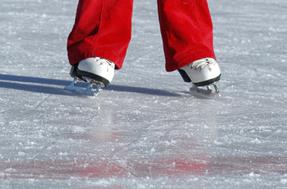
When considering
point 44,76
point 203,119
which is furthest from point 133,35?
point 203,119

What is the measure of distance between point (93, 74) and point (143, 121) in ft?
1.33

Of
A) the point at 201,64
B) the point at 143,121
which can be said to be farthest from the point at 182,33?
the point at 143,121

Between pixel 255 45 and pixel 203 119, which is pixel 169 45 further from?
pixel 255 45

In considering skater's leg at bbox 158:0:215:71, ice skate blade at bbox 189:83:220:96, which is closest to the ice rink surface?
ice skate blade at bbox 189:83:220:96

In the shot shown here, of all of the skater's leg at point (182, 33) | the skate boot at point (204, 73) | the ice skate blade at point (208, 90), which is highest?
the skater's leg at point (182, 33)

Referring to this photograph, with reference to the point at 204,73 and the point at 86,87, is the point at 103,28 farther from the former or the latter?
the point at 204,73

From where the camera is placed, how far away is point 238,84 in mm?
4688

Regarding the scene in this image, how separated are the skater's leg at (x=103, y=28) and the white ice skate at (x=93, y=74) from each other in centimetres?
3

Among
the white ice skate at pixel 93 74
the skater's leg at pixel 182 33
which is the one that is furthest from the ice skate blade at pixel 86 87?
the skater's leg at pixel 182 33

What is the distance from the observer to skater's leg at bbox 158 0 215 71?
4430 millimetres

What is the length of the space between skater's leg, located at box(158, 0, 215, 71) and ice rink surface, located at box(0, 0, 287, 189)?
143 millimetres

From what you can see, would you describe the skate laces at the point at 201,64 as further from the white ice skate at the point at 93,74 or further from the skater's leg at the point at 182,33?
the white ice skate at the point at 93,74

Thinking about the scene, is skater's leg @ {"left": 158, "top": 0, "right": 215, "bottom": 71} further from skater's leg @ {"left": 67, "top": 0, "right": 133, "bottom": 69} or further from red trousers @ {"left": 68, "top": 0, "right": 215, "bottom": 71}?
skater's leg @ {"left": 67, "top": 0, "right": 133, "bottom": 69}

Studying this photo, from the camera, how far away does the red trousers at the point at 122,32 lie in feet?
14.4
